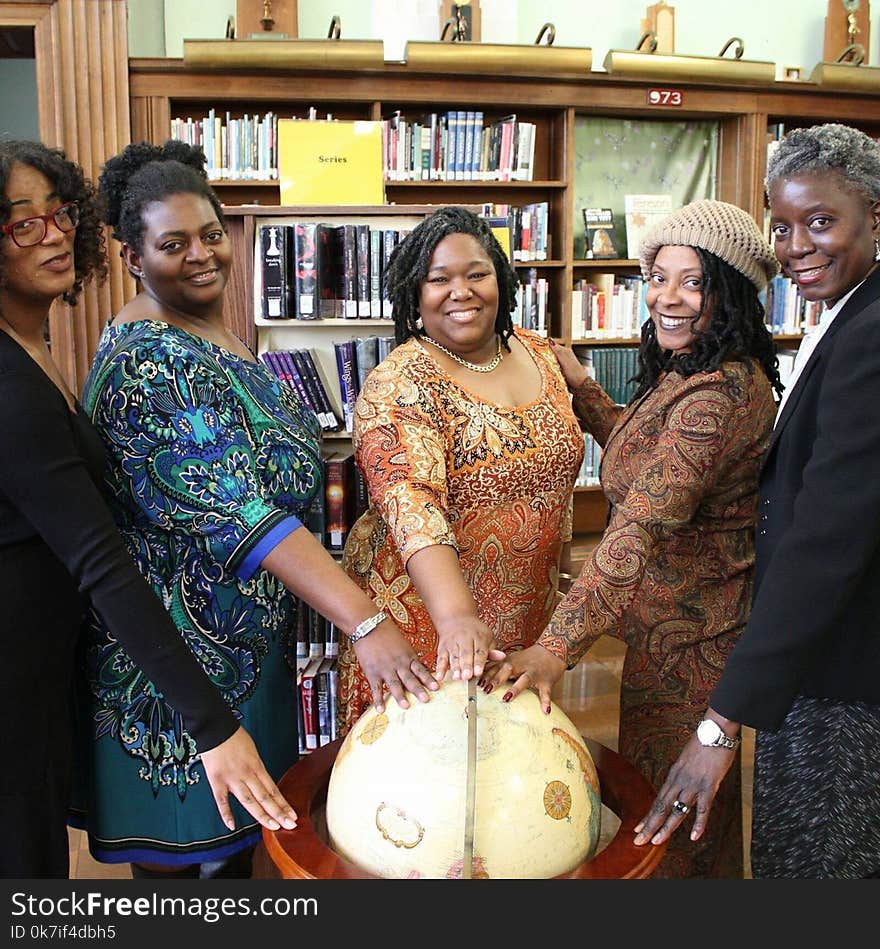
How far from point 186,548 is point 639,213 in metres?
4.98

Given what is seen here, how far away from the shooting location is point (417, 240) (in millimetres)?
1919

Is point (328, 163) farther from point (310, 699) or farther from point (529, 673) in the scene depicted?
point (529, 673)

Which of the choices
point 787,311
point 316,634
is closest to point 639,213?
point 787,311

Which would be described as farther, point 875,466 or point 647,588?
point 647,588

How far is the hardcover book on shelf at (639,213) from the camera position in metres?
5.93

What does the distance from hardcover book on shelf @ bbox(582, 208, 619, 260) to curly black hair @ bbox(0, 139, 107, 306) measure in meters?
4.45

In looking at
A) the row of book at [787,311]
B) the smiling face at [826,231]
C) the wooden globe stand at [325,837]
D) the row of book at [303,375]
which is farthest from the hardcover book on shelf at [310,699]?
the row of book at [787,311]

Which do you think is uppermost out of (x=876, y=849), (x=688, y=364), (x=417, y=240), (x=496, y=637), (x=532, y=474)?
(x=417, y=240)

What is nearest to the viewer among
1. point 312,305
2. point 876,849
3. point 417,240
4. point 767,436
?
point 876,849

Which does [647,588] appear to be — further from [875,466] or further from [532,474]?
[875,466]

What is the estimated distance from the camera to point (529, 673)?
1.37 meters

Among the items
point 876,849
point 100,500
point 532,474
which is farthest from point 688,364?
point 100,500

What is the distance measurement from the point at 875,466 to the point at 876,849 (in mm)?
619

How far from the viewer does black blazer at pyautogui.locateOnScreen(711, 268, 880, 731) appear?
119 cm
